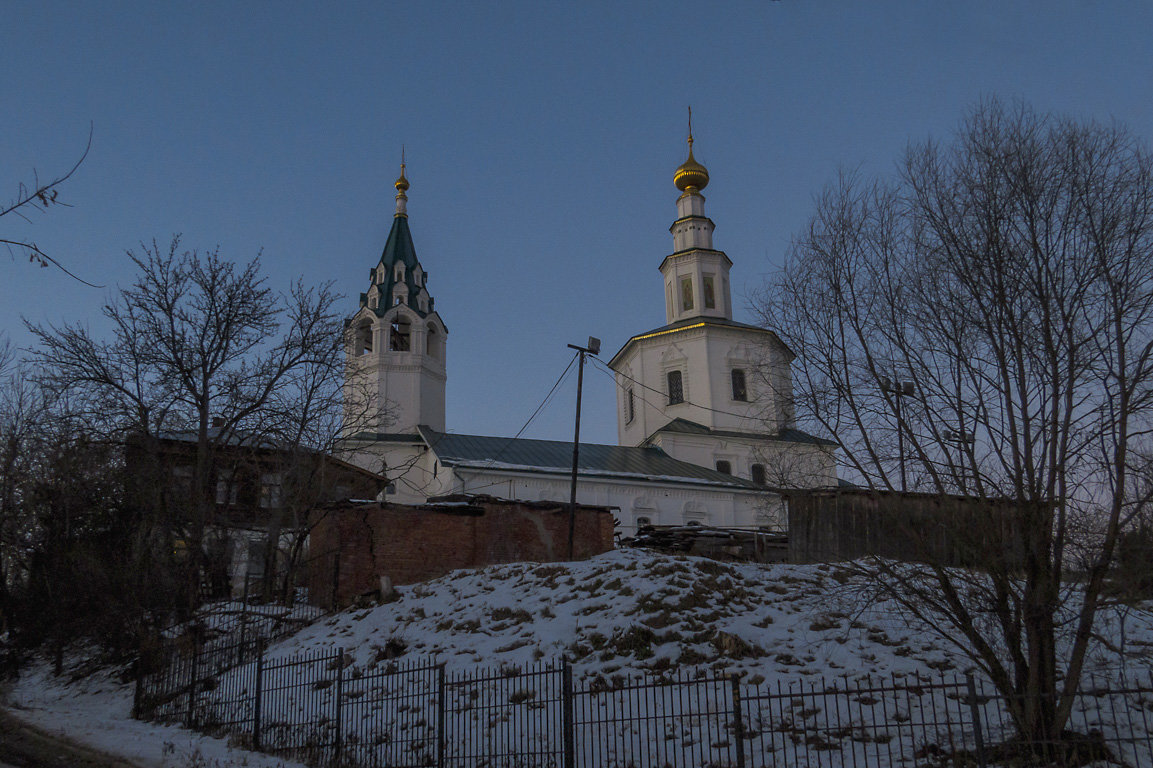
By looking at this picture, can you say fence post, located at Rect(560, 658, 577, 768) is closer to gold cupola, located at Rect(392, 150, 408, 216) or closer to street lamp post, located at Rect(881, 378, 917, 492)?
street lamp post, located at Rect(881, 378, 917, 492)

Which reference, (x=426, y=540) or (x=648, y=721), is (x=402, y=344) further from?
(x=648, y=721)

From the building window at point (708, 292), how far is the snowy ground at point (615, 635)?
2703cm

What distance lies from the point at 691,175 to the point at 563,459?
59.1 feet

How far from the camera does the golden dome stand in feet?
150

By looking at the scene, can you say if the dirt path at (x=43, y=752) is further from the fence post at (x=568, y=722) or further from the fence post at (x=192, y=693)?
the fence post at (x=568, y=722)

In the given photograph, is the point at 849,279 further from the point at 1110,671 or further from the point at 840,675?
the point at 1110,671

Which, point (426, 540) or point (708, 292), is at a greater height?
point (708, 292)

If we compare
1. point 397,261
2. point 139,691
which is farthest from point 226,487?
point 397,261

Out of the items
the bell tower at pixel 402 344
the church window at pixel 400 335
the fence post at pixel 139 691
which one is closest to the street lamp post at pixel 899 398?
the fence post at pixel 139 691

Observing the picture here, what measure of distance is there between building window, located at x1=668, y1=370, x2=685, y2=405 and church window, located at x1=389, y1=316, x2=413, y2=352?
12.2m

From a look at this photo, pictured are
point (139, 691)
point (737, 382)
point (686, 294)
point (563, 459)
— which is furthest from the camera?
point (686, 294)

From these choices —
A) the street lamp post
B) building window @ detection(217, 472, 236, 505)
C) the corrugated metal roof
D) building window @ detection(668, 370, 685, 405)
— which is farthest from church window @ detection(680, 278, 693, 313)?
the street lamp post

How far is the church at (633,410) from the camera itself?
34094mm

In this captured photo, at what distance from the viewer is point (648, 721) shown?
9188mm
